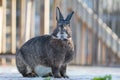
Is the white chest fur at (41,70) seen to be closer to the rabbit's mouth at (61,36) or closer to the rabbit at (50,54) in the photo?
the rabbit at (50,54)

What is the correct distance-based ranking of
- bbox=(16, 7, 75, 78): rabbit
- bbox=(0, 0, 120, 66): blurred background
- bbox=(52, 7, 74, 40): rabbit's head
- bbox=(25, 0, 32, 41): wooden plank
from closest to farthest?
bbox=(52, 7, 74, 40): rabbit's head < bbox=(16, 7, 75, 78): rabbit < bbox=(25, 0, 32, 41): wooden plank < bbox=(0, 0, 120, 66): blurred background

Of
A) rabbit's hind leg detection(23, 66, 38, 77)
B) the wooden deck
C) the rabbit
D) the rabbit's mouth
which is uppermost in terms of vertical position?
the rabbit's mouth

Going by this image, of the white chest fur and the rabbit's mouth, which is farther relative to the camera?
the white chest fur

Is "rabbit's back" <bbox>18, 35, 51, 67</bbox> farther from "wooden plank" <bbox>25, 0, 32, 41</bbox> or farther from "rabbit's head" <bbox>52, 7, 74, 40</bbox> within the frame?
"wooden plank" <bbox>25, 0, 32, 41</bbox>

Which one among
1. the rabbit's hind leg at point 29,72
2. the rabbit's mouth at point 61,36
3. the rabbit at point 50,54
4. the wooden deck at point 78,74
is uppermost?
the rabbit's mouth at point 61,36


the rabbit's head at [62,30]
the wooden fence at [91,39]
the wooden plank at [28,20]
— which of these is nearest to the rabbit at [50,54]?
the rabbit's head at [62,30]

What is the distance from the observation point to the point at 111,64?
1075 cm

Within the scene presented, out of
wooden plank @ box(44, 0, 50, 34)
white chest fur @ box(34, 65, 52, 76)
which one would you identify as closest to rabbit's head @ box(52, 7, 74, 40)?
white chest fur @ box(34, 65, 52, 76)

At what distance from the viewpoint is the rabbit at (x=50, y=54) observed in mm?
6023

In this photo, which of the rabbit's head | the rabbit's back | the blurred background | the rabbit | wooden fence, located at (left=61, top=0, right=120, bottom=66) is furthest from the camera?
wooden fence, located at (left=61, top=0, right=120, bottom=66)

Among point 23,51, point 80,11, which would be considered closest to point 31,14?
point 80,11

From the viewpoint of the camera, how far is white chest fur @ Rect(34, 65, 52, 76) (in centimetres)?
635

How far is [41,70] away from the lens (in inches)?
251

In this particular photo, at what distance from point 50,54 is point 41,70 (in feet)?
0.92
